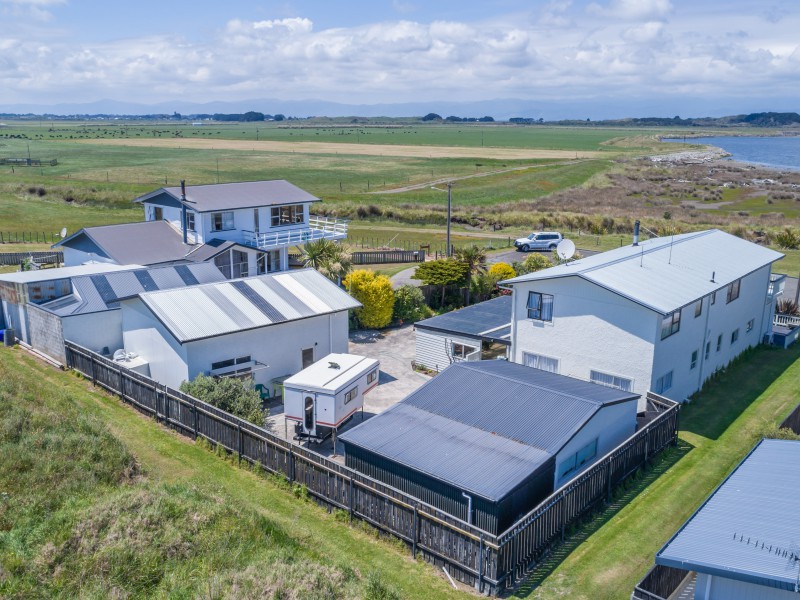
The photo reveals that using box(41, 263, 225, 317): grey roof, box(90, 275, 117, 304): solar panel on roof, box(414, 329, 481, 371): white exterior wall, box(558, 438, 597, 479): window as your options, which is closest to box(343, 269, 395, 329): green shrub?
box(414, 329, 481, 371): white exterior wall

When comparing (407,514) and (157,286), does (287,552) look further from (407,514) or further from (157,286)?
(157,286)

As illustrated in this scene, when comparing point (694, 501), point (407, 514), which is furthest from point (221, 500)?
point (694, 501)

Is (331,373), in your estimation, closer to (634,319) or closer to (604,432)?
(604,432)

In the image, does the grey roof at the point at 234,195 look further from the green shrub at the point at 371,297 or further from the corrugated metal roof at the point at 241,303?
the corrugated metal roof at the point at 241,303

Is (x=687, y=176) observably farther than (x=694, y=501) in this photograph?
Yes

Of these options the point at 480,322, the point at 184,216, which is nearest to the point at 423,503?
the point at 480,322

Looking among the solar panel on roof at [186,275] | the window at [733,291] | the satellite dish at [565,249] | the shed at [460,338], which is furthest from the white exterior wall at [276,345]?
the window at [733,291]
